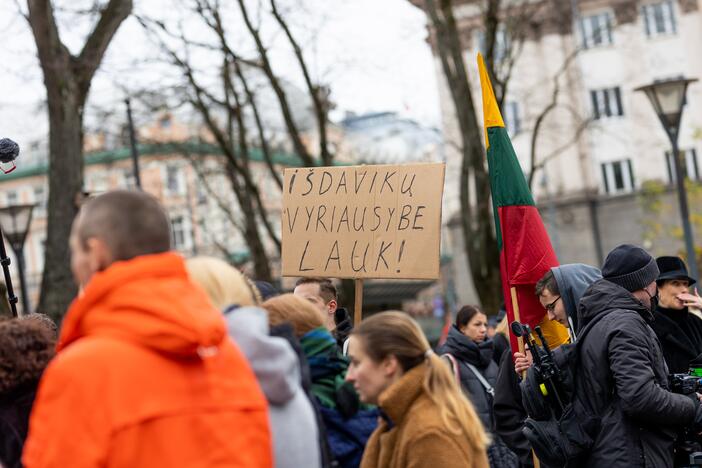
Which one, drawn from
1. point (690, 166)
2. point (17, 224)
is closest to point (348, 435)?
point (17, 224)

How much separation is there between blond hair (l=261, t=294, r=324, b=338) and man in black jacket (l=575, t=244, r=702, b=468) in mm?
1941

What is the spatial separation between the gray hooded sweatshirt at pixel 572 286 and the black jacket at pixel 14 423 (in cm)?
351

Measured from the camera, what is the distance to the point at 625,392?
5.70 m

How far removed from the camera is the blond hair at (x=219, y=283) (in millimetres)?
3600

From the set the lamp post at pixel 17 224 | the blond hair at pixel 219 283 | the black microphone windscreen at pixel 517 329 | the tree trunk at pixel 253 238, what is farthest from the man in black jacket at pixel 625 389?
the tree trunk at pixel 253 238

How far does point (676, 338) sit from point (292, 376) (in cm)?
470

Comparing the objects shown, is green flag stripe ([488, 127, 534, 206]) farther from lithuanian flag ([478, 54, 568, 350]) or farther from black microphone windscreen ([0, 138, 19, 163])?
black microphone windscreen ([0, 138, 19, 163])

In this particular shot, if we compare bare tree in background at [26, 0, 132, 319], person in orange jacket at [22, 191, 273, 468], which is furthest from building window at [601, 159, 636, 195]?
person in orange jacket at [22, 191, 273, 468]

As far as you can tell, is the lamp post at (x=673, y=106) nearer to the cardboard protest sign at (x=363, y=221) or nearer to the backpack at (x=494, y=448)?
the backpack at (x=494, y=448)

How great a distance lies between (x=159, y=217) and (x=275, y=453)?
0.84m

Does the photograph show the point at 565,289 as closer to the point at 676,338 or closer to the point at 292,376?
the point at 676,338

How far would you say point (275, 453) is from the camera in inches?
142

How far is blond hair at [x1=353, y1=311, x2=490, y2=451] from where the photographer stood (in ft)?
14.2

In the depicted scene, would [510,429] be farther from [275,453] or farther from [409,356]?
[275,453]
